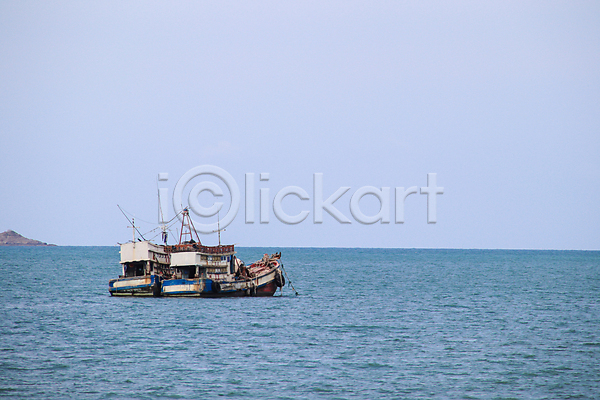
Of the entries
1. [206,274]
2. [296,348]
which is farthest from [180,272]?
[296,348]

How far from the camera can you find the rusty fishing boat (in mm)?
71250

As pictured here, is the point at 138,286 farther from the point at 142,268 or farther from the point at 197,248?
the point at 197,248

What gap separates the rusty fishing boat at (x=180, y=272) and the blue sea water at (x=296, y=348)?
1.47m

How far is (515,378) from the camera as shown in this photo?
126 ft

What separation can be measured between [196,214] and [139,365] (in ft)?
130

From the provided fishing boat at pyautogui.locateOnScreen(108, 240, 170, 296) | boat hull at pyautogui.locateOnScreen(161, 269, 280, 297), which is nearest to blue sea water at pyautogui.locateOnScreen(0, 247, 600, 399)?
boat hull at pyautogui.locateOnScreen(161, 269, 280, 297)

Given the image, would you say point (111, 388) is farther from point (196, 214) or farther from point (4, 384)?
point (196, 214)

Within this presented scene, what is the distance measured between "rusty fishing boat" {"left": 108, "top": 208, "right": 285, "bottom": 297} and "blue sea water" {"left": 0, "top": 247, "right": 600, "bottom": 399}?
1.47 metres

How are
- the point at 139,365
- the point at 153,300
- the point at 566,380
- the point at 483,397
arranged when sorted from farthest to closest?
the point at 153,300
the point at 139,365
the point at 566,380
the point at 483,397

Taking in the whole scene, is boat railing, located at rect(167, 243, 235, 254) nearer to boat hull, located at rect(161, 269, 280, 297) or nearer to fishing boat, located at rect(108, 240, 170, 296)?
fishing boat, located at rect(108, 240, 170, 296)

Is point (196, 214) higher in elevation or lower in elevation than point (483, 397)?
higher

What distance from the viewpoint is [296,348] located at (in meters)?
46.8

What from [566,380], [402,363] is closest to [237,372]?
[402,363]

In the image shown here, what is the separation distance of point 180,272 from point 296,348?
3001 cm
